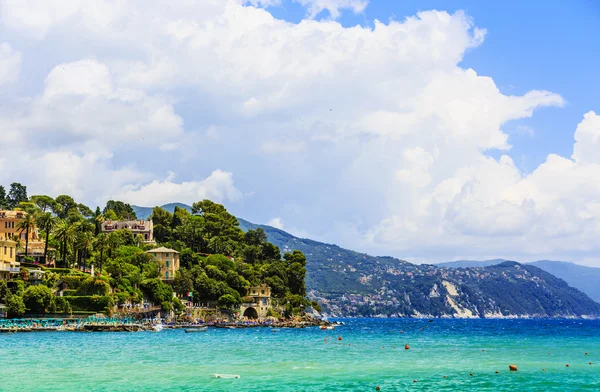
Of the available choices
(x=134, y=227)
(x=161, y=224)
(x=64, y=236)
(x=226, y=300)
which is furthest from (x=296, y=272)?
(x=64, y=236)

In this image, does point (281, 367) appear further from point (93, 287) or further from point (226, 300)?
point (226, 300)

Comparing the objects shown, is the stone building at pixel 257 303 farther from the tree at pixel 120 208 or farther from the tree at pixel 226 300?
the tree at pixel 120 208

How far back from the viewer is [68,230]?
118562 millimetres

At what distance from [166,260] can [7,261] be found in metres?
35.6

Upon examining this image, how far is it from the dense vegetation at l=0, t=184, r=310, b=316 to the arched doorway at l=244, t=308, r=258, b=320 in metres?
3.43

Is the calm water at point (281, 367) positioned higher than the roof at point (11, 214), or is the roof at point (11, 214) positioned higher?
the roof at point (11, 214)

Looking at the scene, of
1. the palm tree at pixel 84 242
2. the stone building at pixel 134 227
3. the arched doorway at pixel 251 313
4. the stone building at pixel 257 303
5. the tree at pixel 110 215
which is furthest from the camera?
the tree at pixel 110 215

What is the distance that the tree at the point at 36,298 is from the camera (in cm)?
10500

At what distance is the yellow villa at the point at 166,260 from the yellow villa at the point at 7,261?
Result: 31.9 meters

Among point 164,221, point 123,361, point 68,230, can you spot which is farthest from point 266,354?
point 164,221

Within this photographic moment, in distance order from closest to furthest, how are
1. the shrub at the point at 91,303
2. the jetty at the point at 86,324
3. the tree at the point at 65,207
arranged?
the jetty at the point at 86,324, the shrub at the point at 91,303, the tree at the point at 65,207

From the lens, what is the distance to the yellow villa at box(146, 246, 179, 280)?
455ft

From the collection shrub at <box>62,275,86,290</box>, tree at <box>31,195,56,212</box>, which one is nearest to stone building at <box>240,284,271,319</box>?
shrub at <box>62,275,86,290</box>

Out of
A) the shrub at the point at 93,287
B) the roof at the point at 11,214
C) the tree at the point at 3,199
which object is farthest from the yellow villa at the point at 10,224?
the tree at the point at 3,199
